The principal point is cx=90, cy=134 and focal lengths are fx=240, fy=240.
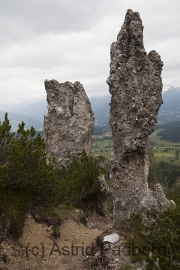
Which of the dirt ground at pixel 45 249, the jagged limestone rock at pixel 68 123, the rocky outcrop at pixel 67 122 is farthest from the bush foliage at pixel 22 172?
the rocky outcrop at pixel 67 122

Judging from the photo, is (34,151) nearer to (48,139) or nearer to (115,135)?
(115,135)

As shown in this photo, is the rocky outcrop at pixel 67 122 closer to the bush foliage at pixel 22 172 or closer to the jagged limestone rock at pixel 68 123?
the jagged limestone rock at pixel 68 123

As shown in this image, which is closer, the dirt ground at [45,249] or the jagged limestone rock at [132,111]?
the dirt ground at [45,249]

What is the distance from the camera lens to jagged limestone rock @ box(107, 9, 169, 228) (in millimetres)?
15852

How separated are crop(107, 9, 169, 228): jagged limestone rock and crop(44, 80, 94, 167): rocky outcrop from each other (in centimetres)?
1008

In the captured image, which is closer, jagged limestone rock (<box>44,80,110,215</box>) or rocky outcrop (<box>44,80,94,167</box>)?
jagged limestone rock (<box>44,80,110,215</box>)

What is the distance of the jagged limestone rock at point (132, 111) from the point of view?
624 inches

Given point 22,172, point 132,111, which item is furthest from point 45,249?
point 132,111

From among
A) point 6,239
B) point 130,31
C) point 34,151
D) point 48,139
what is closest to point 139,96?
point 130,31

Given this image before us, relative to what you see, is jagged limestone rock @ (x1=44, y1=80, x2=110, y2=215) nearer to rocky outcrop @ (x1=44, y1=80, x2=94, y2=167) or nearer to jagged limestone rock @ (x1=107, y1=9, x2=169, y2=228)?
rocky outcrop @ (x1=44, y1=80, x2=94, y2=167)

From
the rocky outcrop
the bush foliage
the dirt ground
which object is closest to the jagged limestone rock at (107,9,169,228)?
the dirt ground

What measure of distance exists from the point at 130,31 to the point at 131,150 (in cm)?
818

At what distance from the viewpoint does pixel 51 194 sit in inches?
548

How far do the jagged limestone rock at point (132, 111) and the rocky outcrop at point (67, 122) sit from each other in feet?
33.1
